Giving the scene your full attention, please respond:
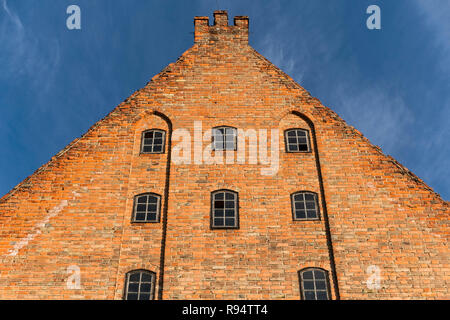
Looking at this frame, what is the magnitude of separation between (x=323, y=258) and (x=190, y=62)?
26.5 ft

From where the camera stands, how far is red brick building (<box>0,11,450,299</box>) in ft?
34.0

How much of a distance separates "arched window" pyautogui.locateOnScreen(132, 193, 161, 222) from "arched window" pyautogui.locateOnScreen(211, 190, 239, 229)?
158 centimetres

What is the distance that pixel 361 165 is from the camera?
12.2 meters

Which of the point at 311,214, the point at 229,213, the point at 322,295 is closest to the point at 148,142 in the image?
the point at 229,213

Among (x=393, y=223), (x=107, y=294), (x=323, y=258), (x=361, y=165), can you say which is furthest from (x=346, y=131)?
(x=107, y=294)

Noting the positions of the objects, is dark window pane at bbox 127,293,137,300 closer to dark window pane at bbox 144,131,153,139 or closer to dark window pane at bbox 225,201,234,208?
dark window pane at bbox 225,201,234,208

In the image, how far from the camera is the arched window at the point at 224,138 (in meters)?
12.7

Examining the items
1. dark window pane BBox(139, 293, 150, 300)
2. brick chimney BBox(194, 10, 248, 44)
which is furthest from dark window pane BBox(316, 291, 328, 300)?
brick chimney BBox(194, 10, 248, 44)

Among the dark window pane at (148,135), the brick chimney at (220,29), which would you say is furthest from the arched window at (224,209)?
the brick chimney at (220,29)

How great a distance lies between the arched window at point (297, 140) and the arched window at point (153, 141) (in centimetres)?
391

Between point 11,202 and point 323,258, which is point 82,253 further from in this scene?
point 323,258

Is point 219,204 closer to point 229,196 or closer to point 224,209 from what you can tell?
point 224,209

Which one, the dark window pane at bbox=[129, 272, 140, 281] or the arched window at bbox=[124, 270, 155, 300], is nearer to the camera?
the arched window at bbox=[124, 270, 155, 300]

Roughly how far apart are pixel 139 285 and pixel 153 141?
14.9 feet
